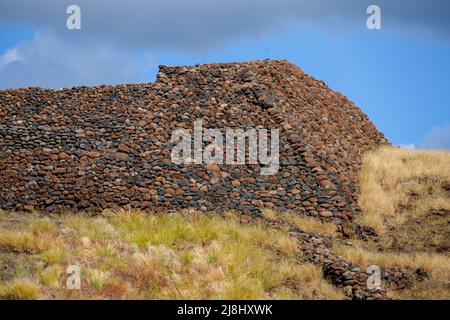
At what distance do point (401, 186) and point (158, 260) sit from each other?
11.6 meters

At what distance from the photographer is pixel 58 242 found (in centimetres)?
1487

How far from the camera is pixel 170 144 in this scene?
2153 centimetres

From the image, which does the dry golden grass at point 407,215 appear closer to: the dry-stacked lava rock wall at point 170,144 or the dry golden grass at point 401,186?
the dry golden grass at point 401,186

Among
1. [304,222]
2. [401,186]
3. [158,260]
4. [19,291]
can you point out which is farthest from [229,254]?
[401,186]

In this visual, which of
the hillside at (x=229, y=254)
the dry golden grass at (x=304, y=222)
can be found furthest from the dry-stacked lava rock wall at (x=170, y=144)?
the hillside at (x=229, y=254)

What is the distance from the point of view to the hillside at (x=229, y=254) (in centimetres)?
1298

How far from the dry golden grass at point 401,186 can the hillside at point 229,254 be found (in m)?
0.08

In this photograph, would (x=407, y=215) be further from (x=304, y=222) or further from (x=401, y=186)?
(x=304, y=222)

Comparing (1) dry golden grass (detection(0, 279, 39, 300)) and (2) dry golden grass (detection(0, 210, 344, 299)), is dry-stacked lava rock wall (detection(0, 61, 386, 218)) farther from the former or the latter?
(1) dry golden grass (detection(0, 279, 39, 300))

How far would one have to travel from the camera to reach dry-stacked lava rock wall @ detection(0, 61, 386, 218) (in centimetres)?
1975
